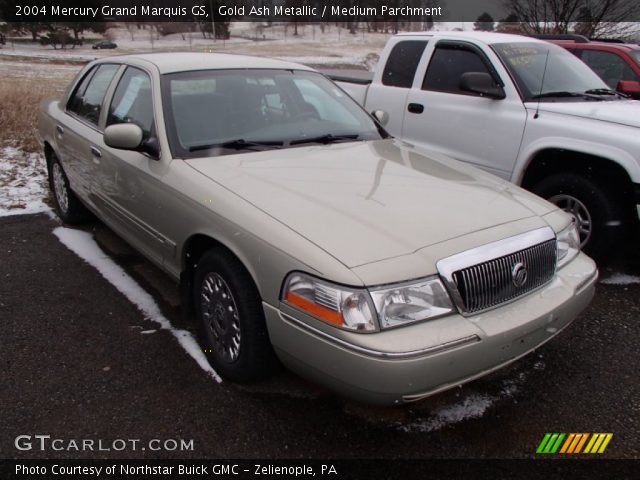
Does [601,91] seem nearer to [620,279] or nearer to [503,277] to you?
[620,279]

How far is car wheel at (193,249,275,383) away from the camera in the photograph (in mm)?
2434

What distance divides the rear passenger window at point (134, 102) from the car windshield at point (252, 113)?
0.61ft

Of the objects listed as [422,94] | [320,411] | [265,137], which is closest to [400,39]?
[422,94]

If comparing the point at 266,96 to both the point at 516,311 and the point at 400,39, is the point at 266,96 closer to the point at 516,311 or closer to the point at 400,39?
the point at 516,311

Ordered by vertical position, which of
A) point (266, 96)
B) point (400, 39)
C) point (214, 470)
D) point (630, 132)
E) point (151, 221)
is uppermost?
point (400, 39)

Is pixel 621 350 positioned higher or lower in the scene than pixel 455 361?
lower

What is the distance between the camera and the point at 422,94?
517 centimetres

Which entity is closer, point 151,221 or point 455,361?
point 455,361

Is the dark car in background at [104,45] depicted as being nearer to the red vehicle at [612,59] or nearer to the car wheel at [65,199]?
the car wheel at [65,199]

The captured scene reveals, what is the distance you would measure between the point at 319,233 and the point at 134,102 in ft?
6.79

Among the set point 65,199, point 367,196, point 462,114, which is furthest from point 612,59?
point 65,199

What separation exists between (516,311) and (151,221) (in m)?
2.18

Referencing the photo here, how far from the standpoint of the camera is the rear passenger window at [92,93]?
13.3ft

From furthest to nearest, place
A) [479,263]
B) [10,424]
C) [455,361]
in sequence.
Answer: [10,424], [479,263], [455,361]
